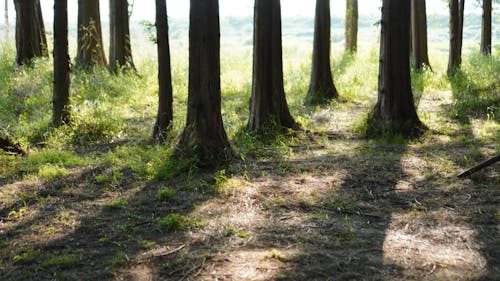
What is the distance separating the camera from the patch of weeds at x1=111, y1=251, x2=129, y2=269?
5176 millimetres

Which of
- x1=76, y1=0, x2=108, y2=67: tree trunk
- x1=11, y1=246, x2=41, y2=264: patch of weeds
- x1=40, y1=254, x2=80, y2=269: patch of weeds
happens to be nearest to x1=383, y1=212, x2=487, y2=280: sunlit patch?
x1=40, y1=254, x2=80, y2=269: patch of weeds

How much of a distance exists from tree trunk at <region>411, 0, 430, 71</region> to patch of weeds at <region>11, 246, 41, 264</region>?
50.9 feet

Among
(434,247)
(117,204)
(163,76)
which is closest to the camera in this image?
(434,247)

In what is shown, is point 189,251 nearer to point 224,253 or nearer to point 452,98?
point 224,253

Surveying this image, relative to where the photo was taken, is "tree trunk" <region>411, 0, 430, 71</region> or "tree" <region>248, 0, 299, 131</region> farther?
"tree trunk" <region>411, 0, 430, 71</region>

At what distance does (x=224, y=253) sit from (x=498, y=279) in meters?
2.46

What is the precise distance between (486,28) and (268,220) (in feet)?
63.8

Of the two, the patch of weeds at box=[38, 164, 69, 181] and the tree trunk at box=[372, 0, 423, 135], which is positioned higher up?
the tree trunk at box=[372, 0, 423, 135]

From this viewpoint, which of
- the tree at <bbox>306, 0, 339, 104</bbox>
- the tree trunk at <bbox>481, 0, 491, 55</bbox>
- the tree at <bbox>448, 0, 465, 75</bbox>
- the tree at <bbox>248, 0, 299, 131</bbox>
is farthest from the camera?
the tree trunk at <bbox>481, 0, 491, 55</bbox>

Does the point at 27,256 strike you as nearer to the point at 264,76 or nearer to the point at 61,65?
the point at 61,65

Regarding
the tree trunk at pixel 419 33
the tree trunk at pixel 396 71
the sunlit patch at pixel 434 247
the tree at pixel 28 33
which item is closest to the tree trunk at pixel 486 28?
the tree trunk at pixel 419 33

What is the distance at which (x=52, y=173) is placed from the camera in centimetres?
815

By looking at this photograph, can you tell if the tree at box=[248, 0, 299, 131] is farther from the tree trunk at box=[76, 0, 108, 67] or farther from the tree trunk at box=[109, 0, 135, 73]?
the tree trunk at box=[76, 0, 108, 67]

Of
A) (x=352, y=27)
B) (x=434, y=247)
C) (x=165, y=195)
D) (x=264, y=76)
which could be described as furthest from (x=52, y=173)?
(x=352, y=27)
